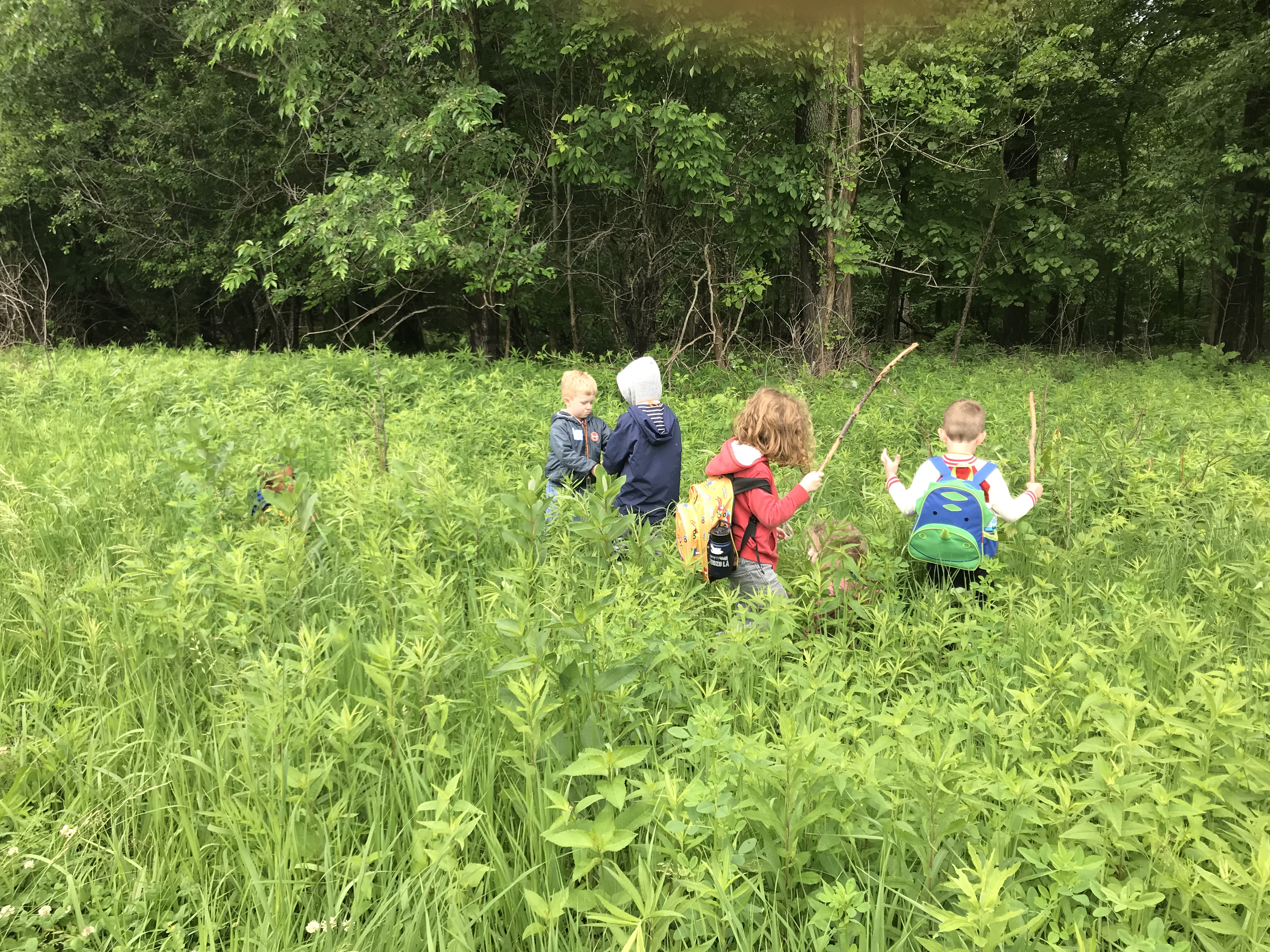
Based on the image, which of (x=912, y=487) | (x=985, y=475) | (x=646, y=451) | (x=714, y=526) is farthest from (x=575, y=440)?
(x=985, y=475)

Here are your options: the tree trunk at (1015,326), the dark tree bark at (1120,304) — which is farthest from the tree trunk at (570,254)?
the dark tree bark at (1120,304)

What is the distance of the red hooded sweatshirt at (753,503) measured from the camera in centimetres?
376

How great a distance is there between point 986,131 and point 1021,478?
49.0 feet

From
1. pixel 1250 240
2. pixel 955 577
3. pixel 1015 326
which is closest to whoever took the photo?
pixel 955 577

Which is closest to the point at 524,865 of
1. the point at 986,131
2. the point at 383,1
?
the point at 383,1

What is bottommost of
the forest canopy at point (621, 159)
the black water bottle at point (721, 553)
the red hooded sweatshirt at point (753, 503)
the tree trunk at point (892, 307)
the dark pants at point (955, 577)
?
the dark pants at point (955, 577)

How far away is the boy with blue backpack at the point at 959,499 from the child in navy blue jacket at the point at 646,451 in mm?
1408

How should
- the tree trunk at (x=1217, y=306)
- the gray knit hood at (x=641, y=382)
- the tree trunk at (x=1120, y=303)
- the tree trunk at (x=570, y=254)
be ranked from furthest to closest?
1. the tree trunk at (x=1120, y=303)
2. the tree trunk at (x=1217, y=306)
3. the tree trunk at (x=570, y=254)
4. the gray knit hood at (x=641, y=382)

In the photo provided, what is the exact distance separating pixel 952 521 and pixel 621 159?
1019 cm

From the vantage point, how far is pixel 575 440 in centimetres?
516

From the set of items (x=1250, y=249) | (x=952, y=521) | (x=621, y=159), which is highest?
(x=621, y=159)

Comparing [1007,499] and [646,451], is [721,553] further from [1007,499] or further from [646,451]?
[1007,499]

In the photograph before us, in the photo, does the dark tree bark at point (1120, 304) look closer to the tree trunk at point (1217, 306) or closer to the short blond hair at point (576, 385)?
the tree trunk at point (1217, 306)

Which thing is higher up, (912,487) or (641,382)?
(641,382)
